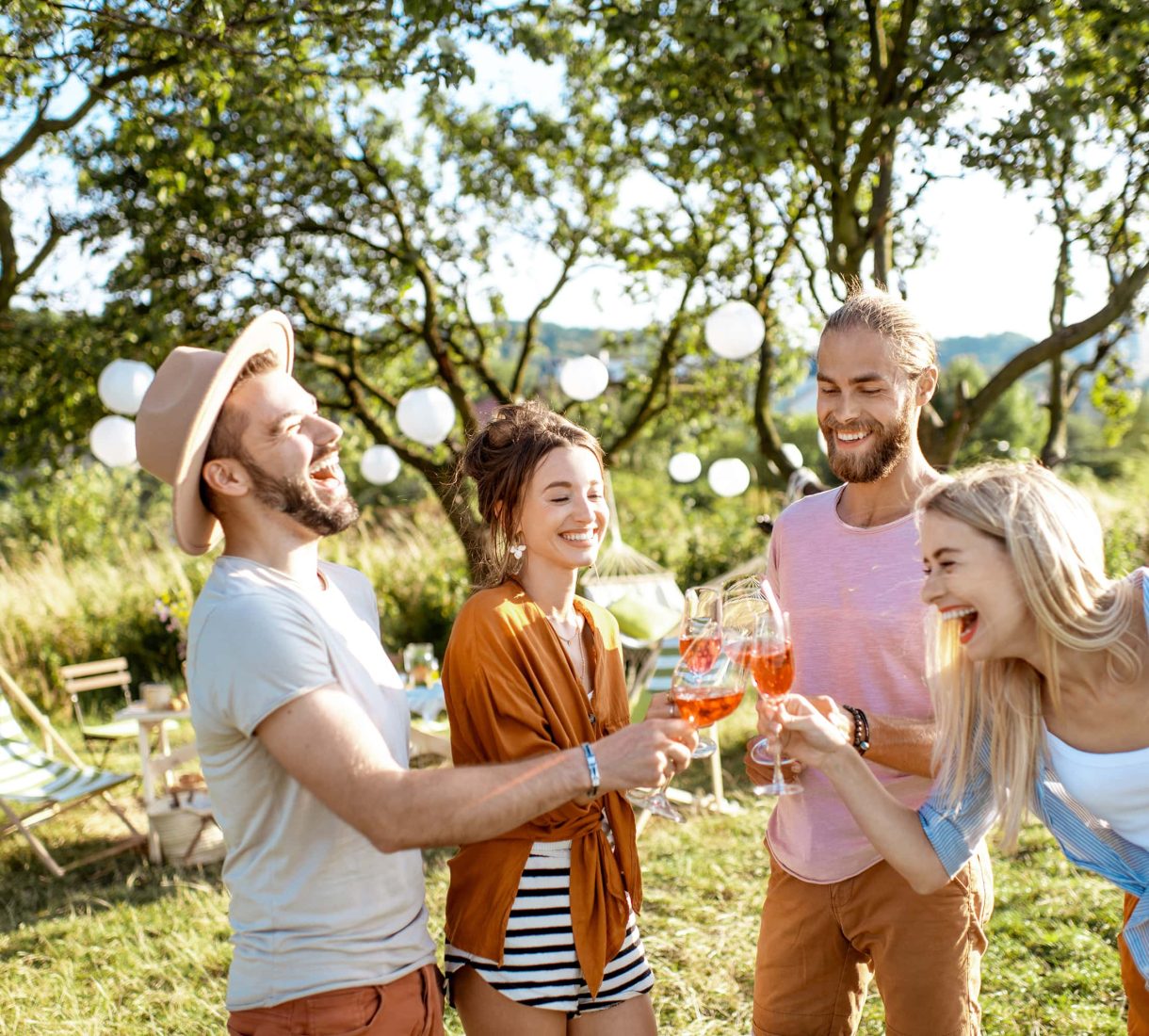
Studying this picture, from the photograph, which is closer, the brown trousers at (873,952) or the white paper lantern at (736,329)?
the brown trousers at (873,952)

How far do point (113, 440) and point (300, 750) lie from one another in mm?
7032

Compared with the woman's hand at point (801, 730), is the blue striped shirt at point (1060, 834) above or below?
below

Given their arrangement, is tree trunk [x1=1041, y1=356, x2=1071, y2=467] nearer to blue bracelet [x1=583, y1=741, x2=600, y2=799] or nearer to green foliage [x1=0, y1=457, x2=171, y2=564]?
blue bracelet [x1=583, y1=741, x2=600, y2=799]

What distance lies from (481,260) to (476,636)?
8962mm

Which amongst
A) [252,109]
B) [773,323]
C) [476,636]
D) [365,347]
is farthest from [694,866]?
[365,347]

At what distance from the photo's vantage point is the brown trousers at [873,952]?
2.14 metres

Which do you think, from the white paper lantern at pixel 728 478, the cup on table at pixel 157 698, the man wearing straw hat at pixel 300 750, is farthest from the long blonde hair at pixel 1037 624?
the white paper lantern at pixel 728 478

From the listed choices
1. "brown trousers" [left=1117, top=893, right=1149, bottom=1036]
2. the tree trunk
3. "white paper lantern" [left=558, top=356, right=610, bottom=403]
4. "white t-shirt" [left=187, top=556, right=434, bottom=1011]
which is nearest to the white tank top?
"brown trousers" [left=1117, top=893, right=1149, bottom=1036]

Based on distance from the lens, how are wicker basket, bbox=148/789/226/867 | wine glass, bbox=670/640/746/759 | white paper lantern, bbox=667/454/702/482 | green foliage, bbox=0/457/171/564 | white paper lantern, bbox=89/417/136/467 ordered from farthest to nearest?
green foliage, bbox=0/457/171/564 → white paper lantern, bbox=667/454/702/482 → white paper lantern, bbox=89/417/136/467 → wicker basket, bbox=148/789/226/867 → wine glass, bbox=670/640/746/759

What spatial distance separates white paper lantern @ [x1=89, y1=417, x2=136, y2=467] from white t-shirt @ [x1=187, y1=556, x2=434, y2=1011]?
262 inches

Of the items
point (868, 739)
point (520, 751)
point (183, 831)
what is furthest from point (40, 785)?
point (868, 739)

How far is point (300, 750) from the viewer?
5.41 ft

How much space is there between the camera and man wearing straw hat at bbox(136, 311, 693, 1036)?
1.66 meters

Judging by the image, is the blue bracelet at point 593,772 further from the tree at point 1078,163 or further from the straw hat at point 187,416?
the tree at point 1078,163
